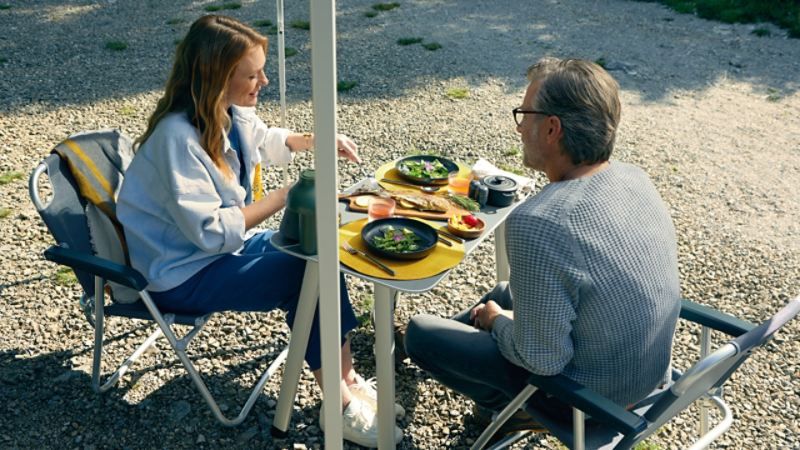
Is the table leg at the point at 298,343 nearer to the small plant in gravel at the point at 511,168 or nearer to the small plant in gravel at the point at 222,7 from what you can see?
the small plant in gravel at the point at 511,168

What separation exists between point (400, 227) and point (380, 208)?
17 cm

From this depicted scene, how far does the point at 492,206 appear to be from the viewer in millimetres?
2945

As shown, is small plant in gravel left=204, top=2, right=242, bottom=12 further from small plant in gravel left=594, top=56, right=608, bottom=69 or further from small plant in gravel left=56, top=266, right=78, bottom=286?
small plant in gravel left=56, top=266, right=78, bottom=286

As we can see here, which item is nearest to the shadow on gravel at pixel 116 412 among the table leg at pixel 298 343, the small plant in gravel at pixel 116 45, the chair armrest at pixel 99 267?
the table leg at pixel 298 343

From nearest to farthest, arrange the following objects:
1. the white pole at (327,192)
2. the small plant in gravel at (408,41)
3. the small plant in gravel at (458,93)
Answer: the white pole at (327,192), the small plant in gravel at (458,93), the small plant in gravel at (408,41)

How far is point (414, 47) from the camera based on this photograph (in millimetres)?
7684

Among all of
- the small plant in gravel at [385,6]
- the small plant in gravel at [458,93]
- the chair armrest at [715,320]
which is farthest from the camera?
the small plant in gravel at [385,6]

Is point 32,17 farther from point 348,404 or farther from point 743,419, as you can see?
point 743,419

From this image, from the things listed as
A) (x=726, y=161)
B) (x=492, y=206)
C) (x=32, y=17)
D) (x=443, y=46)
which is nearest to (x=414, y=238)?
(x=492, y=206)

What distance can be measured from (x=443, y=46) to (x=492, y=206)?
16.7ft

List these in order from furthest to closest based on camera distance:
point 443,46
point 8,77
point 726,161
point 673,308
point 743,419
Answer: point 443,46 → point 8,77 → point 726,161 → point 743,419 → point 673,308

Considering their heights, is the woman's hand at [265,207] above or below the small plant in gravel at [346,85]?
above

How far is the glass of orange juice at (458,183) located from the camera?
308 centimetres

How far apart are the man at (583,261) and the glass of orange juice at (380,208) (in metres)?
0.62
